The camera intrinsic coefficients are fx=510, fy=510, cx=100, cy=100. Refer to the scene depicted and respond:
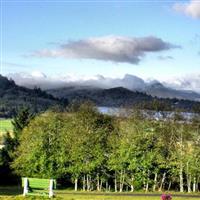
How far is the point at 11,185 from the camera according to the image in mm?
99438

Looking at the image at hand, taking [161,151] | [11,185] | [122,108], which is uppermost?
[122,108]

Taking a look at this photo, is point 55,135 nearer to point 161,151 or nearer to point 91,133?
point 91,133

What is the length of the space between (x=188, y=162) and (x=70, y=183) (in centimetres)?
2361

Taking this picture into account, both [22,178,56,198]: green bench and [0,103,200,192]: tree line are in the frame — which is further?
[0,103,200,192]: tree line

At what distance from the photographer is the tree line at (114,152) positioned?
89125 mm

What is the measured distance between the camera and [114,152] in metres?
90.4

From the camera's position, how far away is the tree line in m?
89.1

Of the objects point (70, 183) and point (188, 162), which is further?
point (70, 183)

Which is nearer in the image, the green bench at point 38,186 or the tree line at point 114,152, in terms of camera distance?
the green bench at point 38,186

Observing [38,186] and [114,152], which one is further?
[114,152]

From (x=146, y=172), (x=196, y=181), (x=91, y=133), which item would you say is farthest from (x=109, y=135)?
(x=196, y=181)

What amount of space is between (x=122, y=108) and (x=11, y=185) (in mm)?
26368

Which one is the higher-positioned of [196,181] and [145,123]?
[145,123]

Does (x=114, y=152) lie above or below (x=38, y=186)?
above
